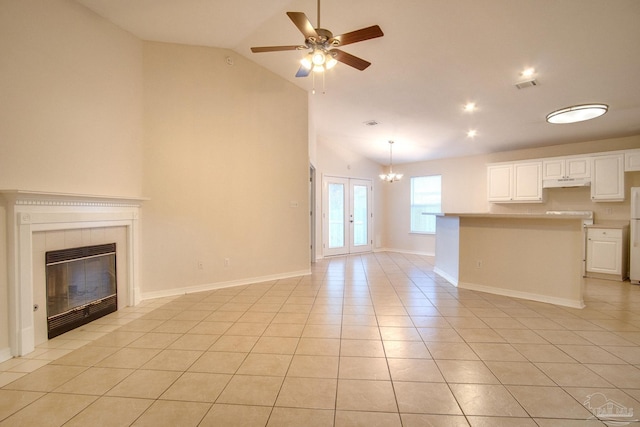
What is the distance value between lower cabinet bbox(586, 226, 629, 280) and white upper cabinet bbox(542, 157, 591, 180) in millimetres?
1053

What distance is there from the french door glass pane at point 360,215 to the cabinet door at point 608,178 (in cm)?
484

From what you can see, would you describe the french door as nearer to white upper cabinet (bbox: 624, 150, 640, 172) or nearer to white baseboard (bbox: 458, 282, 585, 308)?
white baseboard (bbox: 458, 282, 585, 308)

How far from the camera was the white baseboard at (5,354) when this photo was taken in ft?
7.30

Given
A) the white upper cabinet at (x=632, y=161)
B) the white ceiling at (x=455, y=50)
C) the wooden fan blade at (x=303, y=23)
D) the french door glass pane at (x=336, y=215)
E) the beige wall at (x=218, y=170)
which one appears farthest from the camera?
the french door glass pane at (x=336, y=215)

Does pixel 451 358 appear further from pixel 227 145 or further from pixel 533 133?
pixel 533 133

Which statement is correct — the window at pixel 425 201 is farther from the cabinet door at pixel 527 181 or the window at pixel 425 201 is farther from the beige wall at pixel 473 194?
the cabinet door at pixel 527 181

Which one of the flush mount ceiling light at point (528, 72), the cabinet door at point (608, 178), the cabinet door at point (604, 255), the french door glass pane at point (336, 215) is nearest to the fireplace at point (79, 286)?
the french door glass pane at point (336, 215)

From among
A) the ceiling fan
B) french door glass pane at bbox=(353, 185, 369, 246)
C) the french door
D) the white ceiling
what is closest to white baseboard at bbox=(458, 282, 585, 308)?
the white ceiling

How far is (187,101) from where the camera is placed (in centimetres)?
401

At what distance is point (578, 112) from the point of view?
3459 mm

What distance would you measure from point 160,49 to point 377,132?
426 centimetres

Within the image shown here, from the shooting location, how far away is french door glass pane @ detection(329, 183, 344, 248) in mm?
7391

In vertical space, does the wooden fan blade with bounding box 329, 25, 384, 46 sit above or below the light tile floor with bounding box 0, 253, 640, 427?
above

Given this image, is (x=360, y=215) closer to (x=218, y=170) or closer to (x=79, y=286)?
(x=218, y=170)
